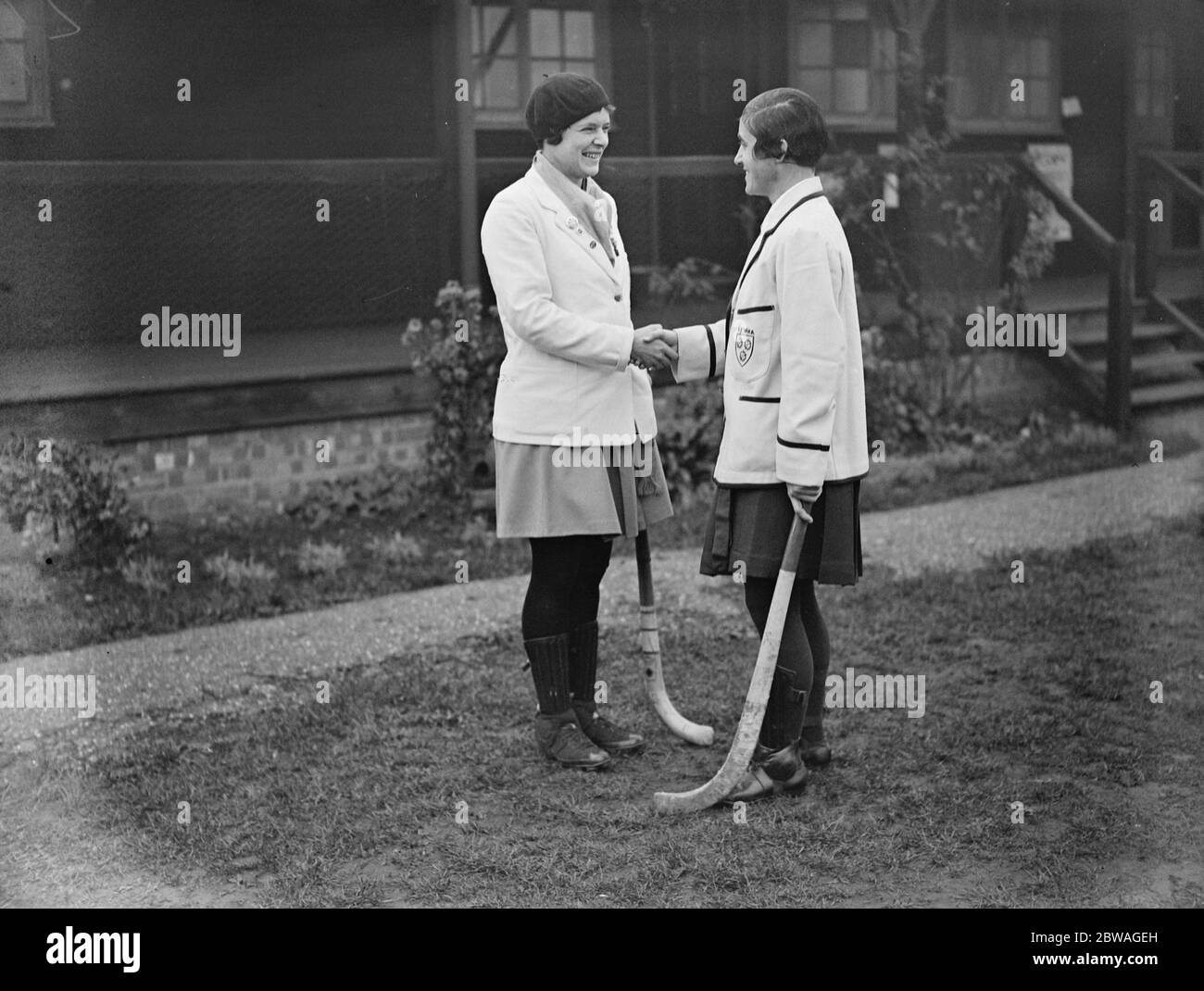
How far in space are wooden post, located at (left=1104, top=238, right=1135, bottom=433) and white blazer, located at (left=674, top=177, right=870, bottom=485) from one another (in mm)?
5364

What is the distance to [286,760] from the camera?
13.8ft

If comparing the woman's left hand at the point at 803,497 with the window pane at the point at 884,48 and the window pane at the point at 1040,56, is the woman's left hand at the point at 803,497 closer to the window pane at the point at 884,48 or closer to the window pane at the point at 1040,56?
the window pane at the point at 884,48

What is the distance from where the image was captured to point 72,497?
5965 millimetres

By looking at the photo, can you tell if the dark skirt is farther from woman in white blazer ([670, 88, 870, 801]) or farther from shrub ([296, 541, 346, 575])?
shrub ([296, 541, 346, 575])

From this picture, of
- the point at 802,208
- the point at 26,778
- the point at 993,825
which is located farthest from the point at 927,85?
the point at 26,778

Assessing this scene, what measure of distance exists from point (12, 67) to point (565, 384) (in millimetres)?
2587

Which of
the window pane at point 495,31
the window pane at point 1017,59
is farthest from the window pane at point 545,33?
the window pane at point 1017,59

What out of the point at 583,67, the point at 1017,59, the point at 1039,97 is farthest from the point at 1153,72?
the point at 583,67

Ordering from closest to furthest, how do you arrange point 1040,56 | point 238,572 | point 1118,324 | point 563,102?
point 563,102 < point 238,572 < point 1118,324 < point 1040,56

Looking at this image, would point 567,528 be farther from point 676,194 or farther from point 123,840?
point 676,194

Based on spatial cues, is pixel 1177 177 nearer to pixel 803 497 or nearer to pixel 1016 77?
pixel 1016 77

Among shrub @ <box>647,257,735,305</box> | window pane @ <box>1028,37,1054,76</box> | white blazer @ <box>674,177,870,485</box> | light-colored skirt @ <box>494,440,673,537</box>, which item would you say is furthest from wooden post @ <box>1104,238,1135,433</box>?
light-colored skirt @ <box>494,440,673,537</box>

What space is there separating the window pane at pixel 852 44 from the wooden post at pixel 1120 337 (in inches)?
77.3

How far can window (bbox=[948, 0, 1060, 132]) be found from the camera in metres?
8.82
